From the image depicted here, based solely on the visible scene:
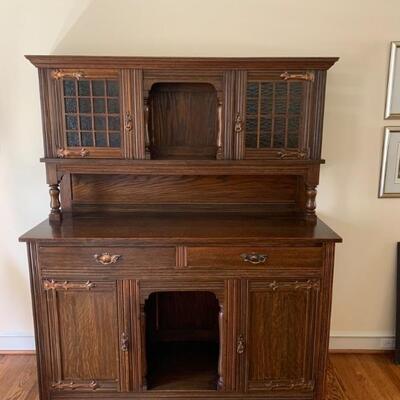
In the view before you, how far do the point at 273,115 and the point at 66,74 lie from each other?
3.49 ft

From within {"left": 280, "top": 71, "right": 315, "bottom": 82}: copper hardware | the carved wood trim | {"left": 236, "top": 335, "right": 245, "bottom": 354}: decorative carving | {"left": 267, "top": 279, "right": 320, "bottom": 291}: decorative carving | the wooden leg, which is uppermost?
{"left": 280, "top": 71, "right": 315, "bottom": 82}: copper hardware

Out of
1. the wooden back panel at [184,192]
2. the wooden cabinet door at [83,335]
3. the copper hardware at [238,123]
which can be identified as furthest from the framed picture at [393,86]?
the wooden cabinet door at [83,335]

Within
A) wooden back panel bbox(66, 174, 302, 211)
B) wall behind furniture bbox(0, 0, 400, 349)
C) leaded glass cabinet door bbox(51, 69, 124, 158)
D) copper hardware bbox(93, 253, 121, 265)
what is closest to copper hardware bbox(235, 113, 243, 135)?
wooden back panel bbox(66, 174, 302, 211)

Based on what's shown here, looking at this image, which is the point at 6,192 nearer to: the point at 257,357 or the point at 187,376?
Answer: the point at 187,376

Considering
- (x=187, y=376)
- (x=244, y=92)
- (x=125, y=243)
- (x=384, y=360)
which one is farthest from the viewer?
(x=384, y=360)

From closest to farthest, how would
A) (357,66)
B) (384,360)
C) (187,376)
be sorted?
(187,376), (357,66), (384,360)

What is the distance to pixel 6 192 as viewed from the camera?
2221 millimetres

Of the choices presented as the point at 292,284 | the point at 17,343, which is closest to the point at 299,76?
the point at 292,284

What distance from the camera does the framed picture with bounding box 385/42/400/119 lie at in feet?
6.77

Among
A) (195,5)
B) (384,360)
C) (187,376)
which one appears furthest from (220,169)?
(384,360)

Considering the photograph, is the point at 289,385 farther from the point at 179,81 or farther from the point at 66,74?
the point at 66,74

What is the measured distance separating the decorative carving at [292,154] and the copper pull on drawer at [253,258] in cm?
53

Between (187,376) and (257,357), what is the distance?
412 millimetres

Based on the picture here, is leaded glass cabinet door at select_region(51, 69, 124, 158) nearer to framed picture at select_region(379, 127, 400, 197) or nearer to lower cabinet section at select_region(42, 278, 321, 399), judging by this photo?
lower cabinet section at select_region(42, 278, 321, 399)
